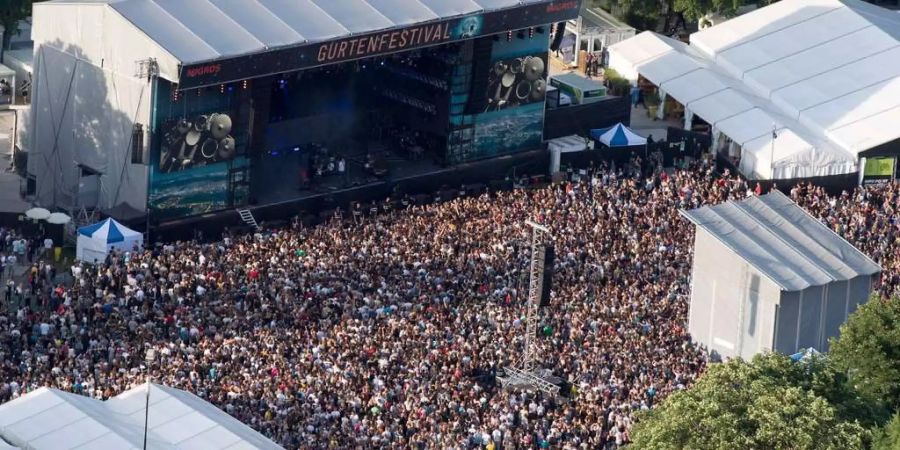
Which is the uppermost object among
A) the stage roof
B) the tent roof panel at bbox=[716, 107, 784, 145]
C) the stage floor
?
the stage roof

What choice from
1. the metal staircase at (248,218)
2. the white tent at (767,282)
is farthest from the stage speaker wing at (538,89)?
the white tent at (767,282)

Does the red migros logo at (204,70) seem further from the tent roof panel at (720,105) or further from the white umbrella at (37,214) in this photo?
the tent roof panel at (720,105)

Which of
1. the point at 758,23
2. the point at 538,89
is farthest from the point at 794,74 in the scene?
the point at 538,89

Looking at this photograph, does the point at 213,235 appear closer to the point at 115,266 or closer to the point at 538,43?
the point at 115,266

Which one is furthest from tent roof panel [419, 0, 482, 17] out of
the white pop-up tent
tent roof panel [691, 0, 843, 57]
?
the white pop-up tent

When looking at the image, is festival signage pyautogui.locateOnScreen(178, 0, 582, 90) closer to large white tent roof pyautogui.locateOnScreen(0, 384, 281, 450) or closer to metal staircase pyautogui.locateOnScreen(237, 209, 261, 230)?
metal staircase pyautogui.locateOnScreen(237, 209, 261, 230)
